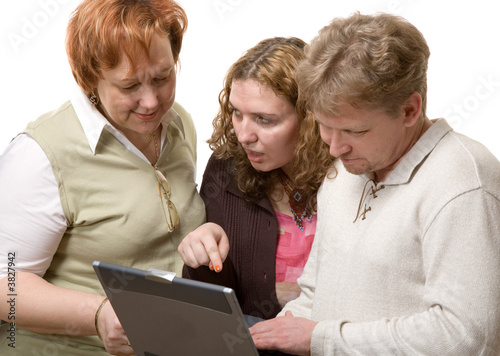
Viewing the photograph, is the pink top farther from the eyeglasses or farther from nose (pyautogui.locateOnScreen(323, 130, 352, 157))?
nose (pyautogui.locateOnScreen(323, 130, 352, 157))

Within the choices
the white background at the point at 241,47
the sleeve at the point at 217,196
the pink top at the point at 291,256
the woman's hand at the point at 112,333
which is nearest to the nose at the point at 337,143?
the pink top at the point at 291,256

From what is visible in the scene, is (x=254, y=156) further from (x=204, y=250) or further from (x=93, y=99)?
(x=93, y=99)

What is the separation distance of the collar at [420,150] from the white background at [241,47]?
Result: 992mm

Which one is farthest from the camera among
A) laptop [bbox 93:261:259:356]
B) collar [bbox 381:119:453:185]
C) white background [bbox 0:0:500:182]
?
white background [bbox 0:0:500:182]

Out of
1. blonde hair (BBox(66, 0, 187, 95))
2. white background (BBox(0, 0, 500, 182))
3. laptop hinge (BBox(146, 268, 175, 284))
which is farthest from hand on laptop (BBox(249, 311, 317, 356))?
white background (BBox(0, 0, 500, 182))

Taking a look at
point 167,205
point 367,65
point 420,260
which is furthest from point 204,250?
point 367,65

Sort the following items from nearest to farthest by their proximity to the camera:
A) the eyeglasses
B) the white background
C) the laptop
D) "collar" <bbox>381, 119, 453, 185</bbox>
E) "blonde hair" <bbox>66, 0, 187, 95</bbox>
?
the laptop < "collar" <bbox>381, 119, 453, 185</bbox> < "blonde hair" <bbox>66, 0, 187, 95</bbox> < the eyeglasses < the white background

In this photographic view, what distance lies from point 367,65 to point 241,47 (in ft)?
5.04

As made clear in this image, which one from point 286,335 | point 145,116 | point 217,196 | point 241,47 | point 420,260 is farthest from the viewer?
point 241,47

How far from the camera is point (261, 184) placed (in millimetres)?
2018

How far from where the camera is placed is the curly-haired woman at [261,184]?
1.84 meters

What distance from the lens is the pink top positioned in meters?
1.98

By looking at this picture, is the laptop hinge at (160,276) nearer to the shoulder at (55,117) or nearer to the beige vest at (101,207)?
the beige vest at (101,207)

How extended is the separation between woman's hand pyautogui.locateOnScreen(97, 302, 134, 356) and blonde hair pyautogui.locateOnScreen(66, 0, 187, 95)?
2.09 feet
